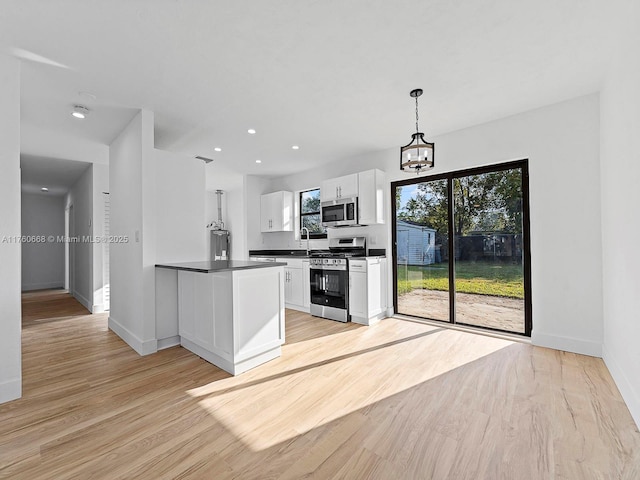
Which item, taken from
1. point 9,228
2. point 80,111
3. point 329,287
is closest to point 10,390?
point 9,228

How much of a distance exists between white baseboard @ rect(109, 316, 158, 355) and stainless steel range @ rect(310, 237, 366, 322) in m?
2.26

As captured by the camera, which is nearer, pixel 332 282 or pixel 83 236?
pixel 332 282

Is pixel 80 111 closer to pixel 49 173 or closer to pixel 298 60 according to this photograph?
pixel 298 60

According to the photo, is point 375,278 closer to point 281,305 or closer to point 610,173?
point 281,305

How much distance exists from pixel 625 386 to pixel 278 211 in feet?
16.9

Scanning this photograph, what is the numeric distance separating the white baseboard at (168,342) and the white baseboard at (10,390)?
1.10m

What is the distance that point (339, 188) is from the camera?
4.81m

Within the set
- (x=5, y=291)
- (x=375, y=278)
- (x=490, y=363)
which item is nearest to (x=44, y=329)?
(x=5, y=291)

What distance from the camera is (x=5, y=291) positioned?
84.0 inches

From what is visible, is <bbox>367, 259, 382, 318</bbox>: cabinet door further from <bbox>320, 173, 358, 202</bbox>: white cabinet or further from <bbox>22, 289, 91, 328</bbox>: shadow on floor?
<bbox>22, 289, 91, 328</bbox>: shadow on floor

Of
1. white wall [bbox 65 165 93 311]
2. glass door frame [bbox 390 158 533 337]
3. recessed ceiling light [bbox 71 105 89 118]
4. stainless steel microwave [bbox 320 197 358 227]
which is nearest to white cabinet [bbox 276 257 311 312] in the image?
stainless steel microwave [bbox 320 197 358 227]

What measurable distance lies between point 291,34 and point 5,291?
8.92 ft

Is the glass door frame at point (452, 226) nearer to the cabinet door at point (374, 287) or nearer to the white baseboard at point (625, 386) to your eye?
the cabinet door at point (374, 287)

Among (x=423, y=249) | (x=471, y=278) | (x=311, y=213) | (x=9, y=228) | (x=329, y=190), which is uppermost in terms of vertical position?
(x=329, y=190)
